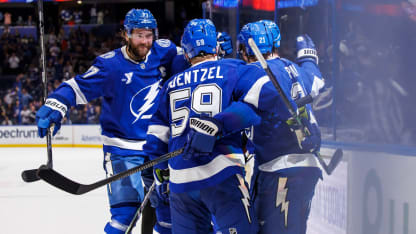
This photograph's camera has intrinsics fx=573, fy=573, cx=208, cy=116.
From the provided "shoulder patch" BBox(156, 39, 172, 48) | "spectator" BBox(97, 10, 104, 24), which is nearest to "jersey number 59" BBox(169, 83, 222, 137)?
"shoulder patch" BBox(156, 39, 172, 48)

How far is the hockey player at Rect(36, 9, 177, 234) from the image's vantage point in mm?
2949

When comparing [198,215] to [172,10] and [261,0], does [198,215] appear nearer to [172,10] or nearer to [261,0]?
[261,0]

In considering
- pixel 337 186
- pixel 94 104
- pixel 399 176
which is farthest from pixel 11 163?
pixel 399 176

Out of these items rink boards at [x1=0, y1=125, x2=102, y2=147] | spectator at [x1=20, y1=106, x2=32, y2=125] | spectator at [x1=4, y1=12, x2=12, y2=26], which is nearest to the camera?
rink boards at [x1=0, y1=125, x2=102, y2=147]

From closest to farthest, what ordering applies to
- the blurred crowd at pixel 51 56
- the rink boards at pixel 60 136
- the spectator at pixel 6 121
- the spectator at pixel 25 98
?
the rink boards at pixel 60 136 < the spectator at pixel 6 121 < the spectator at pixel 25 98 < the blurred crowd at pixel 51 56

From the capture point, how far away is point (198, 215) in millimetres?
2055

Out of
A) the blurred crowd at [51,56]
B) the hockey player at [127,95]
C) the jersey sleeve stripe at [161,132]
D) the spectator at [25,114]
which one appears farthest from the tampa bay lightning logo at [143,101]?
the blurred crowd at [51,56]

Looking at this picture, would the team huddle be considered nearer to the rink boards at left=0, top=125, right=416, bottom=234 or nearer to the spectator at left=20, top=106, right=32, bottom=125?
the rink boards at left=0, top=125, right=416, bottom=234

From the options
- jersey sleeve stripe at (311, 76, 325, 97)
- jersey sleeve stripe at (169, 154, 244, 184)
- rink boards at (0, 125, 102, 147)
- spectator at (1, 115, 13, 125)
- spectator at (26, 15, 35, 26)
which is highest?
spectator at (26, 15, 35, 26)

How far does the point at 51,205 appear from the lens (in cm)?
500

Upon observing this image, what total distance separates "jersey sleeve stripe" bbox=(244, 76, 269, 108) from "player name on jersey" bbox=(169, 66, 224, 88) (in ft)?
0.37

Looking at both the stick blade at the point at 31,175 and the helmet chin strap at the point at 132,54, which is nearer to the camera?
the stick blade at the point at 31,175

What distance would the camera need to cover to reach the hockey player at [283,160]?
7.49 feet

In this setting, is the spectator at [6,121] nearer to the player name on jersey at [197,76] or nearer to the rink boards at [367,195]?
the rink boards at [367,195]
